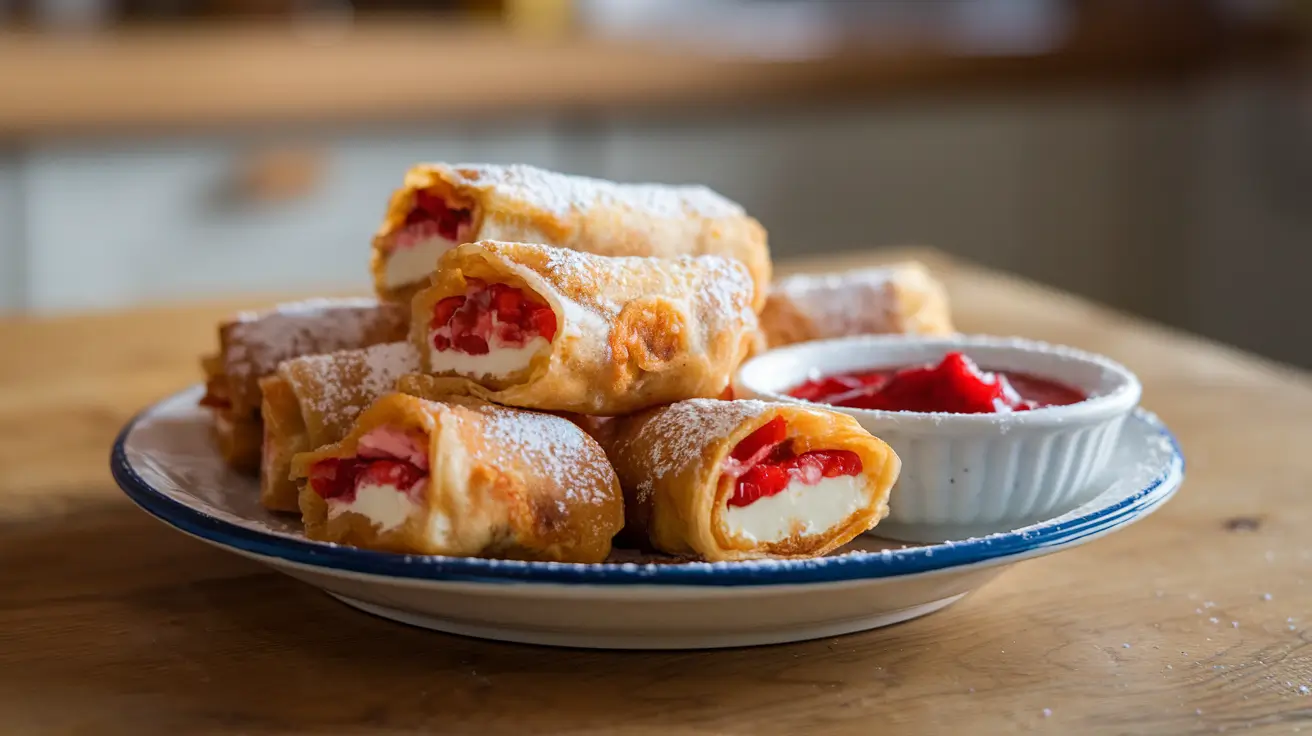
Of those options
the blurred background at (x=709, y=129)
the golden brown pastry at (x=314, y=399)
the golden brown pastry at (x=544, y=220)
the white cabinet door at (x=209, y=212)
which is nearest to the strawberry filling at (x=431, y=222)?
the golden brown pastry at (x=544, y=220)

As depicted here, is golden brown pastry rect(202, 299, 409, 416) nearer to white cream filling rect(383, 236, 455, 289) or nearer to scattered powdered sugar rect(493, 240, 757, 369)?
white cream filling rect(383, 236, 455, 289)

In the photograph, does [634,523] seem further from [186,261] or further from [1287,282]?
[1287,282]

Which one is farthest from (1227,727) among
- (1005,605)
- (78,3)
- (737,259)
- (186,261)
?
(78,3)

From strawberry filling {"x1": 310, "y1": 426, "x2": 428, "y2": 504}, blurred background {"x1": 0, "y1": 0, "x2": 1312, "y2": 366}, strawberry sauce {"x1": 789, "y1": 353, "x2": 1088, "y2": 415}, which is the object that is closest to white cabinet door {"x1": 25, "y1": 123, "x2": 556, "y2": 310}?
blurred background {"x1": 0, "y1": 0, "x2": 1312, "y2": 366}

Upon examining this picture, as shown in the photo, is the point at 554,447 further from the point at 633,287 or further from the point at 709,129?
the point at 709,129

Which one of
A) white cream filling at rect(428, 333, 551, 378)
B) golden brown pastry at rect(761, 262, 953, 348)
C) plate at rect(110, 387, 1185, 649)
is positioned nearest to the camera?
plate at rect(110, 387, 1185, 649)

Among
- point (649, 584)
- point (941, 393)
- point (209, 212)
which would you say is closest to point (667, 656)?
point (649, 584)
